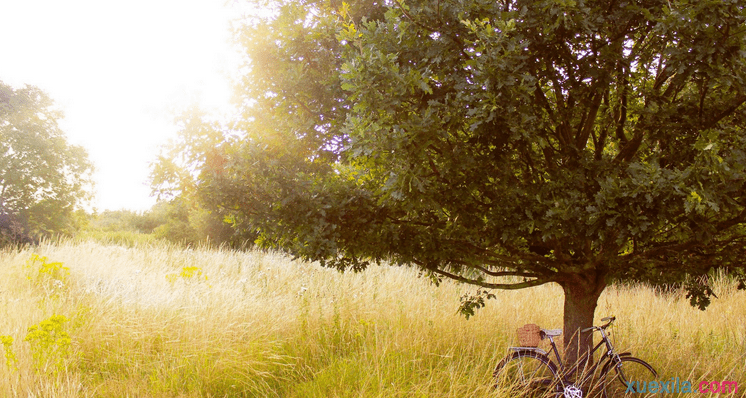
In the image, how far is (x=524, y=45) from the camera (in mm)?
2484

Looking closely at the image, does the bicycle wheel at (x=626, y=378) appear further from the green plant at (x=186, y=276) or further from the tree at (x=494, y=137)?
the green plant at (x=186, y=276)

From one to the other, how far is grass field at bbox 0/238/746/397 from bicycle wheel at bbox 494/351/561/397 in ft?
0.62

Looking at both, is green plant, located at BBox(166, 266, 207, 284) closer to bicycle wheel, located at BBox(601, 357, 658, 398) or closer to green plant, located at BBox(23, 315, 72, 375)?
green plant, located at BBox(23, 315, 72, 375)

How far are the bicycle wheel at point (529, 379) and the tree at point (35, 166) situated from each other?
58.8ft

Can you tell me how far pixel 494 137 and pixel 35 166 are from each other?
19.8m

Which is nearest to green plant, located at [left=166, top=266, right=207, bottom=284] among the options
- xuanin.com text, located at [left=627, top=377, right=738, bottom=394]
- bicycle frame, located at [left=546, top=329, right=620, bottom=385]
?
bicycle frame, located at [left=546, top=329, right=620, bottom=385]

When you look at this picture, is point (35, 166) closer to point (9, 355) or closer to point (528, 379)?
point (9, 355)

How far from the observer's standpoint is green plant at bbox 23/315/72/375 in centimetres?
372

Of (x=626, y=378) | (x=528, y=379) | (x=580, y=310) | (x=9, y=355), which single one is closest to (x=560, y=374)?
(x=528, y=379)

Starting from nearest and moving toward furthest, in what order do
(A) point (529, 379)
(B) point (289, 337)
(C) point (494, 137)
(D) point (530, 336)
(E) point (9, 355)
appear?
(C) point (494, 137) < (E) point (9, 355) < (A) point (529, 379) < (D) point (530, 336) < (B) point (289, 337)

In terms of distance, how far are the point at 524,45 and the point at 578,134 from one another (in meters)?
→ 1.54

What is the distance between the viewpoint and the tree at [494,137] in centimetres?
248

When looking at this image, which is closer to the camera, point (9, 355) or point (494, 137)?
point (494, 137)

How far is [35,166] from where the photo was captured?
56.0ft
